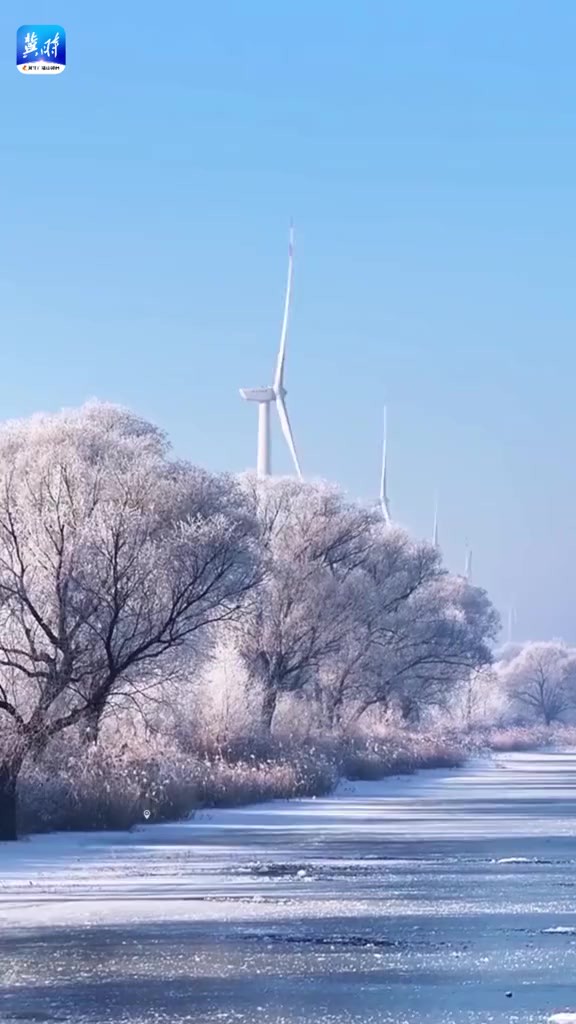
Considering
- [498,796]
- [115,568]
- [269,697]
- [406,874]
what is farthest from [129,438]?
[406,874]

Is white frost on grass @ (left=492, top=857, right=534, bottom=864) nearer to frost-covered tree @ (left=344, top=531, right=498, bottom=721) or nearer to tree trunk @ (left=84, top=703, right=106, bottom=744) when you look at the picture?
tree trunk @ (left=84, top=703, right=106, bottom=744)

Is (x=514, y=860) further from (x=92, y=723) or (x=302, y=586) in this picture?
(x=302, y=586)

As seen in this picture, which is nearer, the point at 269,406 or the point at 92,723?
the point at 92,723

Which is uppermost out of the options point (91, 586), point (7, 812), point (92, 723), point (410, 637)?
point (410, 637)

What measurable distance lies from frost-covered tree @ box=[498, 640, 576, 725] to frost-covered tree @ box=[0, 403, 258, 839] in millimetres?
117629

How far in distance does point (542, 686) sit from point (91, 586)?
127 metres

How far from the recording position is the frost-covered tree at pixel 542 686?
518 feet

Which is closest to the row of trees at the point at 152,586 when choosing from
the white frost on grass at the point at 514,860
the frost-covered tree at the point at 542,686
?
the white frost on grass at the point at 514,860

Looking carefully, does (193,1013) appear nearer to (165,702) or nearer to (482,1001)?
(482,1001)

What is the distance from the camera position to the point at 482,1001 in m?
12.6

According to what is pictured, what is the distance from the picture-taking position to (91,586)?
3412 cm

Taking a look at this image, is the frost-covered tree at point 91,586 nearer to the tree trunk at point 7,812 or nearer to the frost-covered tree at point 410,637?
the tree trunk at point 7,812

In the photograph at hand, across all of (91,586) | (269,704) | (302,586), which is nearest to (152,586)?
(91,586)

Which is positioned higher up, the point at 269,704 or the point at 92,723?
the point at 269,704
